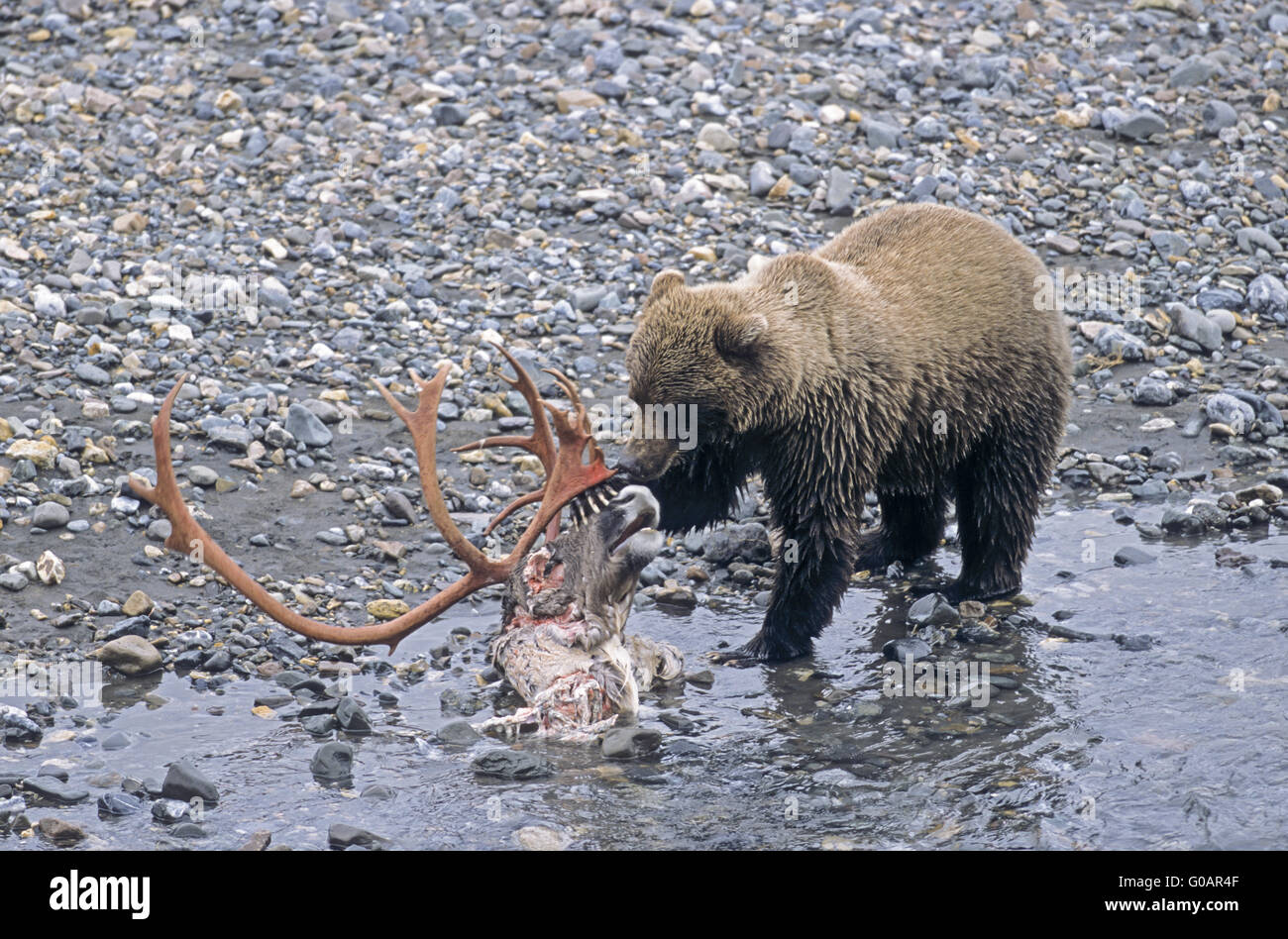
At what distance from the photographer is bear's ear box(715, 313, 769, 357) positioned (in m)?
6.32

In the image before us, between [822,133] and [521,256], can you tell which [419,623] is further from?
[822,133]

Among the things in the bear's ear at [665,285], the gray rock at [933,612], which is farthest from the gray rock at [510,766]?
the gray rock at [933,612]

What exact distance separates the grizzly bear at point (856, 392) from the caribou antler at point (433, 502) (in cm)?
34

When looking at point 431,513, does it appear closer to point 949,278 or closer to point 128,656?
point 128,656

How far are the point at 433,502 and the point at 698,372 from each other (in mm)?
1316

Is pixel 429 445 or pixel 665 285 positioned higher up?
pixel 665 285

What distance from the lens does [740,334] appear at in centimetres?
632

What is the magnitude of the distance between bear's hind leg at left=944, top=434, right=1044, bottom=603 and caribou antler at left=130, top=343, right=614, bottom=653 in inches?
82.3

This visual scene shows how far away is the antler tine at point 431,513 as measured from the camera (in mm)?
5492

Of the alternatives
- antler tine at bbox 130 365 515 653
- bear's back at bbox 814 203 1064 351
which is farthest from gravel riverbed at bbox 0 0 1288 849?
bear's back at bbox 814 203 1064 351

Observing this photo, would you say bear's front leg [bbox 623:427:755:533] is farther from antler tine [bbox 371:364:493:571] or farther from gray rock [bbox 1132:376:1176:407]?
gray rock [bbox 1132:376:1176:407]

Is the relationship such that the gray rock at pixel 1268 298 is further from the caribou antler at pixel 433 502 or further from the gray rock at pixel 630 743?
the gray rock at pixel 630 743

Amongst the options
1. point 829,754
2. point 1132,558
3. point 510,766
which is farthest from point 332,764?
point 1132,558

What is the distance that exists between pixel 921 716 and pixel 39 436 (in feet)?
15.3
